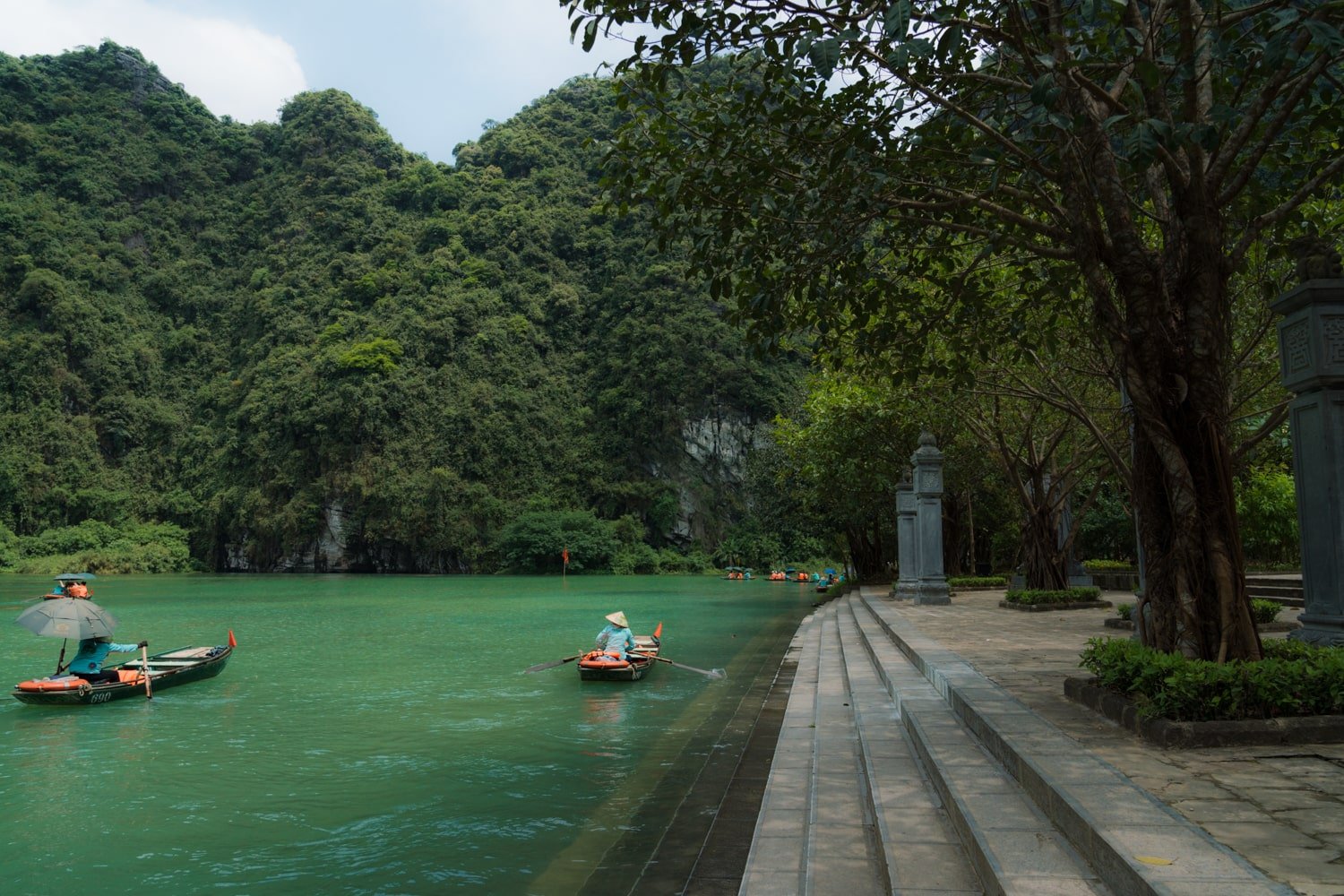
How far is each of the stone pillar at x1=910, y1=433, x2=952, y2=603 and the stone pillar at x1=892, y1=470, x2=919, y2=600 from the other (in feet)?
5.47

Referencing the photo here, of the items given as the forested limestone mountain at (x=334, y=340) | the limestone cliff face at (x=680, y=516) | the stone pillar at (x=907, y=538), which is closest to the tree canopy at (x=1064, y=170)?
the stone pillar at (x=907, y=538)

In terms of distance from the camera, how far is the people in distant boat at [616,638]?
41.4ft

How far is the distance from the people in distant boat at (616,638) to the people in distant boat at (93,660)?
5635 millimetres

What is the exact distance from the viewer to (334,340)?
6762 cm

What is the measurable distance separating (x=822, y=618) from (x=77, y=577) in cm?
1318

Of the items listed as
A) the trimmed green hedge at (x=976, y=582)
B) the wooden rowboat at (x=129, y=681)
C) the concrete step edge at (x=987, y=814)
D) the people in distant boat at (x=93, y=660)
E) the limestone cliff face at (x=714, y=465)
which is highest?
the limestone cliff face at (x=714, y=465)

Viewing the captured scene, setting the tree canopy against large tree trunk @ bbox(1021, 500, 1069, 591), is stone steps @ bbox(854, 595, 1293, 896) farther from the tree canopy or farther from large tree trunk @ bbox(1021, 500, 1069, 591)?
large tree trunk @ bbox(1021, 500, 1069, 591)

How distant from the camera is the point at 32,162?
78.0 metres

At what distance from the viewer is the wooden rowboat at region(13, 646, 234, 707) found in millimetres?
10719

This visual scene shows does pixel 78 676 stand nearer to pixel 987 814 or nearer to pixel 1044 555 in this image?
pixel 987 814

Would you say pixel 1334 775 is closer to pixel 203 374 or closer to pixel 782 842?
pixel 782 842

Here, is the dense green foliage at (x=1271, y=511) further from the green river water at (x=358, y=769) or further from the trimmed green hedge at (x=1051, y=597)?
the green river water at (x=358, y=769)

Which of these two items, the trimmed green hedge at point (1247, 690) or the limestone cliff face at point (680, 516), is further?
the limestone cliff face at point (680, 516)

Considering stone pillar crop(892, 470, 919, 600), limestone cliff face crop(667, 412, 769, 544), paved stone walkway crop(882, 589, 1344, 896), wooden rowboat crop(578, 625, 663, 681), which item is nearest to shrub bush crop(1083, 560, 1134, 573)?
stone pillar crop(892, 470, 919, 600)
